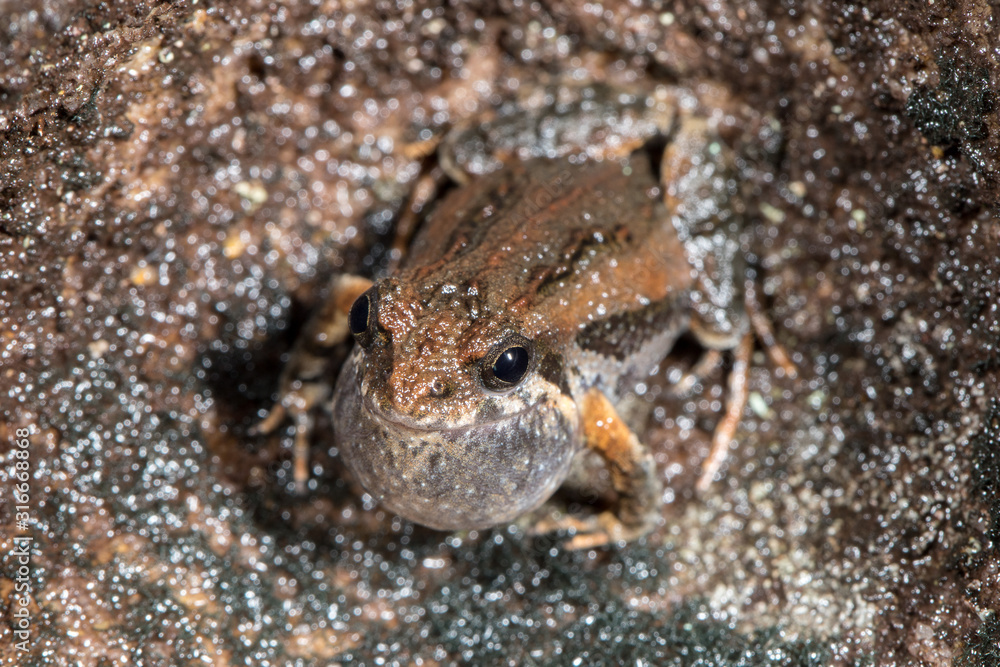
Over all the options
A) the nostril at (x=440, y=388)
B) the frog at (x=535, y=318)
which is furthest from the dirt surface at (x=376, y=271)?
the nostril at (x=440, y=388)

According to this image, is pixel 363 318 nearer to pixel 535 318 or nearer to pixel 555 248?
pixel 535 318

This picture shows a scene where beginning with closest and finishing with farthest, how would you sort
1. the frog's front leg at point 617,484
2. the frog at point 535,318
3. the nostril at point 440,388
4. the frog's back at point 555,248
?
the nostril at point 440,388, the frog at point 535,318, the frog's back at point 555,248, the frog's front leg at point 617,484

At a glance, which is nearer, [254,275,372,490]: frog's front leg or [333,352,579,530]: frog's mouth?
[333,352,579,530]: frog's mouth


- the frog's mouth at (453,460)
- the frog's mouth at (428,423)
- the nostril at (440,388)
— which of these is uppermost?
the nostril at (440,388)

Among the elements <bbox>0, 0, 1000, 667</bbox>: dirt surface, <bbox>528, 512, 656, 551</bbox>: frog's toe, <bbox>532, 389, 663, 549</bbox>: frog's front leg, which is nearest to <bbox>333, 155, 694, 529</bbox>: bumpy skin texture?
<bbox>532, 389, 663, 549</bbox>: frog's front leg

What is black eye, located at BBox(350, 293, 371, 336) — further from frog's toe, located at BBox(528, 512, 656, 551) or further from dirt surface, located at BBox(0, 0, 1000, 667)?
frog's toe, located at BBox(528, 512, 656, 551)

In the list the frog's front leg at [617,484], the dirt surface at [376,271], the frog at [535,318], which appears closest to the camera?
the frog at [535,318]

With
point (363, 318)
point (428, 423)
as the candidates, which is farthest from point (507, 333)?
point (363, 318)

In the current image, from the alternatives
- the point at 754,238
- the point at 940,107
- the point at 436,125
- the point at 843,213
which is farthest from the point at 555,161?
the point at 940,107

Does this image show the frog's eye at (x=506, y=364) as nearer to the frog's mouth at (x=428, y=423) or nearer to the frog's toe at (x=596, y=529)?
the frog's mouth at (x=428, y=423)

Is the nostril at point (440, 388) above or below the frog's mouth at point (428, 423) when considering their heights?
above
